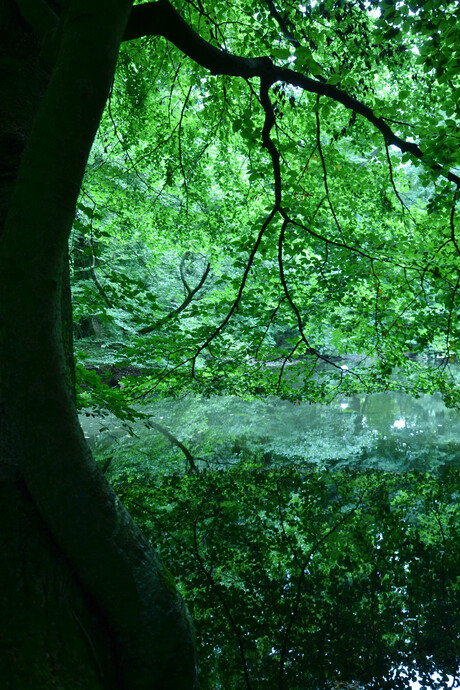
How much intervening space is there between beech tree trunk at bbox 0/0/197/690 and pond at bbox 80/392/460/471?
14.4 ft

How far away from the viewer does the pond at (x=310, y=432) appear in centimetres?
833

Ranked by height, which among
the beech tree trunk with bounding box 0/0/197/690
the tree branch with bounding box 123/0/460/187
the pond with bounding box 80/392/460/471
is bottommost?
the beech tree trunk with bounding box 0/0/197/690

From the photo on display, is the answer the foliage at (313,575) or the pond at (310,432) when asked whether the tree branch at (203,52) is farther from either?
the pond at (310,432)

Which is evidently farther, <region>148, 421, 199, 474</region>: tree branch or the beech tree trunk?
<region>148, 421, 199, 474</region>: tree branch

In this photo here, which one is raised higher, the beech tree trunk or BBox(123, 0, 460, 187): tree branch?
BBox(123, 0, 460, 187): tree branch

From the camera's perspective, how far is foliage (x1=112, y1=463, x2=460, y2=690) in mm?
2777

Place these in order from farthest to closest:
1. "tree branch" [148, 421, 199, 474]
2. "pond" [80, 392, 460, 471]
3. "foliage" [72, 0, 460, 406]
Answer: "pond" [80, 392, 460, 471]
"tree branch" [148, 421, 199, 474]
"foliage" [72, 0, 460, 406]

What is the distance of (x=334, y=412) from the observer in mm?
13383

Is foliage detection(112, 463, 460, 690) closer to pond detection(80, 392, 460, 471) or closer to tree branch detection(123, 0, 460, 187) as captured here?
pond detection(80, 392, 460, 471)

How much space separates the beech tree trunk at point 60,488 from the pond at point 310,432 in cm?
439

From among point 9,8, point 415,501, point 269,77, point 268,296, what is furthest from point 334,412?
point 9,8

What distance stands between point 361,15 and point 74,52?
19.3 feet

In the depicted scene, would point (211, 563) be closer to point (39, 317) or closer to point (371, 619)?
point (371, 619)

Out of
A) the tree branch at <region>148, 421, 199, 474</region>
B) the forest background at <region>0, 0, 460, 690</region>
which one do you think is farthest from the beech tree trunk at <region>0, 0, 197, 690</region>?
the tree branch at <region>148, 421, 199, 474</region>
